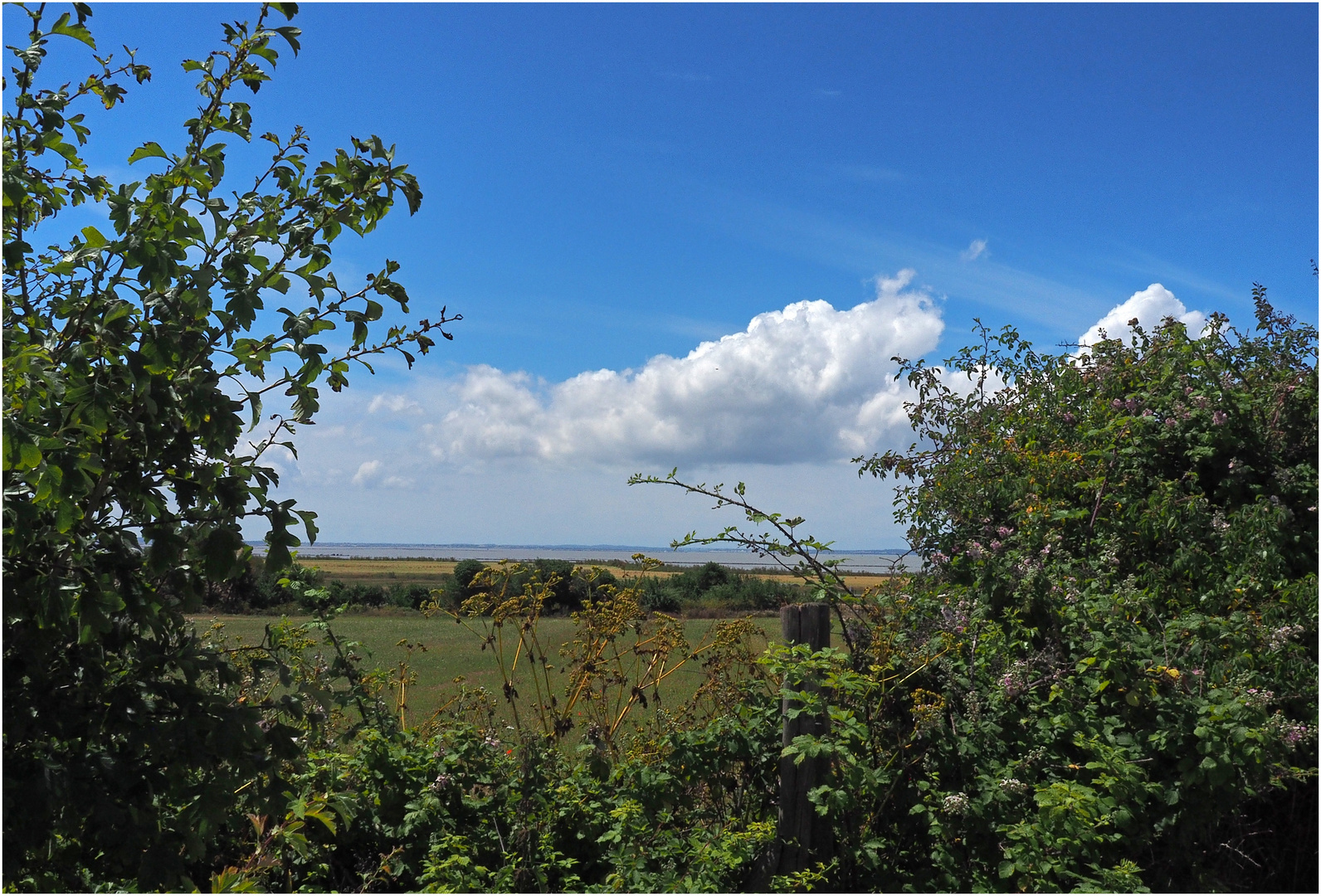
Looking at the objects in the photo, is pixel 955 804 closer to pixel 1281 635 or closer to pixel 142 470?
pixel 1281 635

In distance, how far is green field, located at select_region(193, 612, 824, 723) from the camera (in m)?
4.43

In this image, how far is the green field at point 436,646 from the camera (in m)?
4.43

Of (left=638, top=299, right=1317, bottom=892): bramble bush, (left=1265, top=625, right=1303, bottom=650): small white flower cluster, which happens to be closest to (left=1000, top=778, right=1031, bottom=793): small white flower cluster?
(left=638, top=299, right=1317, bottom=892): bramble bush

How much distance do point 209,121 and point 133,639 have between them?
5.13ft

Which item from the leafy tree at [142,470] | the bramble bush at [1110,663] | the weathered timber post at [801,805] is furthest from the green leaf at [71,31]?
the weathered timber post at [801,805]

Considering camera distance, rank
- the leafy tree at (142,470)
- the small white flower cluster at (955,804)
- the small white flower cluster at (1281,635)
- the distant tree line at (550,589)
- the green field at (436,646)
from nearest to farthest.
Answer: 1. the leafy tree at (142,470)
2. the small white flower cluster at (955,804)
3. the small white flower cluster at (1281,635)
4. the distant tree line at (550,589)
5. the green field at (436,646)

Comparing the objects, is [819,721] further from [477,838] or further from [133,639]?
[133,639]

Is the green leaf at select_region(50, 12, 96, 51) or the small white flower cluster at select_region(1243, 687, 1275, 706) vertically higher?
the green leaf at select_region(50, 12, 96, 51)

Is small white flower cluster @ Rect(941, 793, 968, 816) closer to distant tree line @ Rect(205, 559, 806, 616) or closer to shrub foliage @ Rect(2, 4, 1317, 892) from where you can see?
shrub foliage @ Rect(2, 4, 1317, 892)

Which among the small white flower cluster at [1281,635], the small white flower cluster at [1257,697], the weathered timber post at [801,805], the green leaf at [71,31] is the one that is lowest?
the weathered timber post at [801,805]

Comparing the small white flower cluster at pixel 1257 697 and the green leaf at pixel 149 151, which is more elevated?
the green leaf at pixel 149 151

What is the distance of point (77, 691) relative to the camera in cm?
246

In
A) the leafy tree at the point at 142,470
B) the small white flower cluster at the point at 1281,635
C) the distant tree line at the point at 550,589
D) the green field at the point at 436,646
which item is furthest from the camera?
the green field at the point at 436,646

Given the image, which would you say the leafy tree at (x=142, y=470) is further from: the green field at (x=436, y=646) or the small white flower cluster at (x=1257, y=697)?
the small white flower cluster at (x=1257, y=697)
